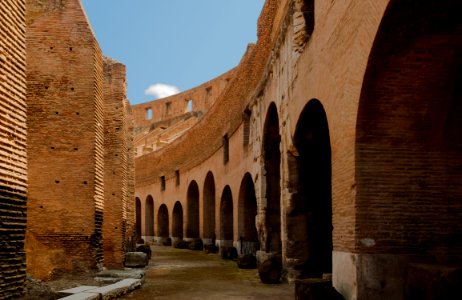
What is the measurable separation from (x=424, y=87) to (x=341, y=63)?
1.14 meters

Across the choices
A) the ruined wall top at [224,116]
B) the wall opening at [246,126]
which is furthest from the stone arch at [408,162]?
the wall opening at [246,126]

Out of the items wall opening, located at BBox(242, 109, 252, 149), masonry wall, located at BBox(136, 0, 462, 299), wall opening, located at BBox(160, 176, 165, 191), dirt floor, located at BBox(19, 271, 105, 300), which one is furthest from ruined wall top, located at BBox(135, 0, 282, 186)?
dirt floor, located at BBox(19, 271, 105, 300)

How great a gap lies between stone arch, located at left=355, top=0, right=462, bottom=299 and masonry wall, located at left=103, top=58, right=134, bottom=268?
8.22 m

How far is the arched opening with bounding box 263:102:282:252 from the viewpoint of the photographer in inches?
480

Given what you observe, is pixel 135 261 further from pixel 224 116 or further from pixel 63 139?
pixel 224 116

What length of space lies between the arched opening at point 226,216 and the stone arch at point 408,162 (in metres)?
13.8

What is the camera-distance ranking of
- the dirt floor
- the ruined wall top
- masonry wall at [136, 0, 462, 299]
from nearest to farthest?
masonry wall at [136, 0, 462, 299] < the dirt floor < the ruined wall top

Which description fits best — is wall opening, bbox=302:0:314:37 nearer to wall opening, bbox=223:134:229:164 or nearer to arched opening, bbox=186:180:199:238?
wall opening, bbox=223:134:229:164

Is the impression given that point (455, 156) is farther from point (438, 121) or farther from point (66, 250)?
point (66, 250)

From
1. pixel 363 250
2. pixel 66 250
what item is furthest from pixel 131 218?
pixel 363 250

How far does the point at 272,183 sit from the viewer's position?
41.0 feet

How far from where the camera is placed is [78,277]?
31.3ft

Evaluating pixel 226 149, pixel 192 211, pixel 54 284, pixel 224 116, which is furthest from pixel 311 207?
pixel 192 211

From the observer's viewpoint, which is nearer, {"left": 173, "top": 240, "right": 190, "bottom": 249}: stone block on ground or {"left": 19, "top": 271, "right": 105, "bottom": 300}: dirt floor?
{"left": 19, "top": 271, "right": 105, "bottom": 300}: dirt floor
